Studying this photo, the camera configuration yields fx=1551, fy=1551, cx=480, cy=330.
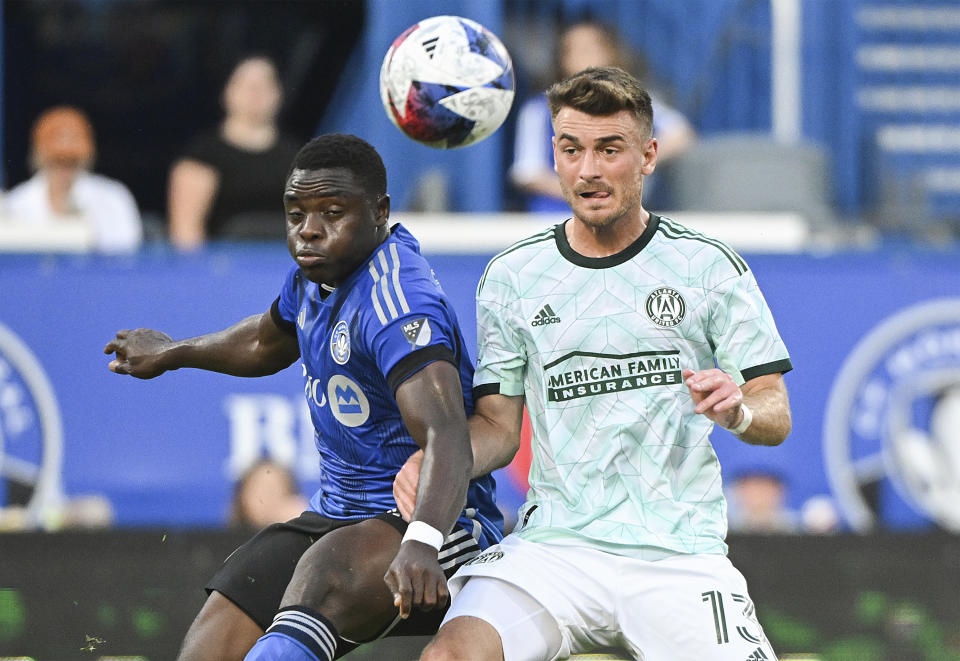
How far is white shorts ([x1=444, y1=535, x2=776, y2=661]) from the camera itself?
426 cm

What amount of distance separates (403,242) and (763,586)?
10.8ft

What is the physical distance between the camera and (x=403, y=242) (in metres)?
4.67

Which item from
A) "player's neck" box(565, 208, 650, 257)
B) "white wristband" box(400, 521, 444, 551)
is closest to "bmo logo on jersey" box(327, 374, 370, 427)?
"white wristband" box(400, 521, 444, 551)

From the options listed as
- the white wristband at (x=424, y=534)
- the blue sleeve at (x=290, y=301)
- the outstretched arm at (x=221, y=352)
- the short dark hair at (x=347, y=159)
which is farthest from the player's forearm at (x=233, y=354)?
the white wristband at (x=424, y=534)

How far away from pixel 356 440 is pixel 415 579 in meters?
0.67

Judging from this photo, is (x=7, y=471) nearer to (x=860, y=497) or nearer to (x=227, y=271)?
(x=227, y=271)

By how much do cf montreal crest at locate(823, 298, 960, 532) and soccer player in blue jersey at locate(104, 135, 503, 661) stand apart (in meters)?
4.09

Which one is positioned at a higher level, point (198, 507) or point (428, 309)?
point (428, 309)

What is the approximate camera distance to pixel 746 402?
4.32 m

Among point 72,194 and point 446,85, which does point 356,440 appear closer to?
point 446,85

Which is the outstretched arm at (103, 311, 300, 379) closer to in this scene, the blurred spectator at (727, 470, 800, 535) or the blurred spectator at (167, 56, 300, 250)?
the blurred spectator at (727, 470, 800, 535)

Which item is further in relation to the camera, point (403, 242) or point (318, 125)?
point (318, 125)

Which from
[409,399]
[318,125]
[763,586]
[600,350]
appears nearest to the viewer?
[409,399]

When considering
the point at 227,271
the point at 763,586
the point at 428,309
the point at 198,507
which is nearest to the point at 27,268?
the point at 227,271
